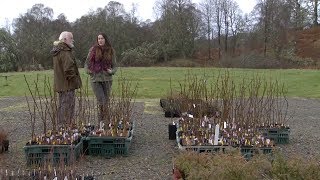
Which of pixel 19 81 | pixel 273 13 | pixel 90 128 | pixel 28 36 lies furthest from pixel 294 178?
pixel 273 13

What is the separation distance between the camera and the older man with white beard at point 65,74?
702 cm

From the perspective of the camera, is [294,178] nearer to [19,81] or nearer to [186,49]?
[19,81]

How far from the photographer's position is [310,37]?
52906 millimetres

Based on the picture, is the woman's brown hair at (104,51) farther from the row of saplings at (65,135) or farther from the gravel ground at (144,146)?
the gravel ground at (144,146)

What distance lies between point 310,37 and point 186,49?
53.4ft

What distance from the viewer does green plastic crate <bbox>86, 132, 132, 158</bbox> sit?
21.1 ft

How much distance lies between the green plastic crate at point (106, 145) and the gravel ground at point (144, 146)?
0.15 m

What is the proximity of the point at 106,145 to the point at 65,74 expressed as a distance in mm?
1449

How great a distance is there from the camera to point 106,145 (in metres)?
6.44

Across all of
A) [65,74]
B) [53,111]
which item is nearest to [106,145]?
[53,111]

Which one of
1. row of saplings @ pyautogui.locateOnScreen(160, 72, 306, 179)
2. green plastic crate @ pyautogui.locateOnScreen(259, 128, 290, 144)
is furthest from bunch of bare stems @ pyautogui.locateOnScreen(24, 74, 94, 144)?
green plastic crate @ pyautogui.locateOnScreen(259, 128, 290, 144)

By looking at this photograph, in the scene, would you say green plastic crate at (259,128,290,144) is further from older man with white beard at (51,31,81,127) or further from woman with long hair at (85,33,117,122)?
older man with white beard at (51,31,81,127)

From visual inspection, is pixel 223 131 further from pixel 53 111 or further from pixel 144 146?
pixel 53 111

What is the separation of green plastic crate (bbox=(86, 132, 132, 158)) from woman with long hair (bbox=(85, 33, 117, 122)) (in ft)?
4.39
